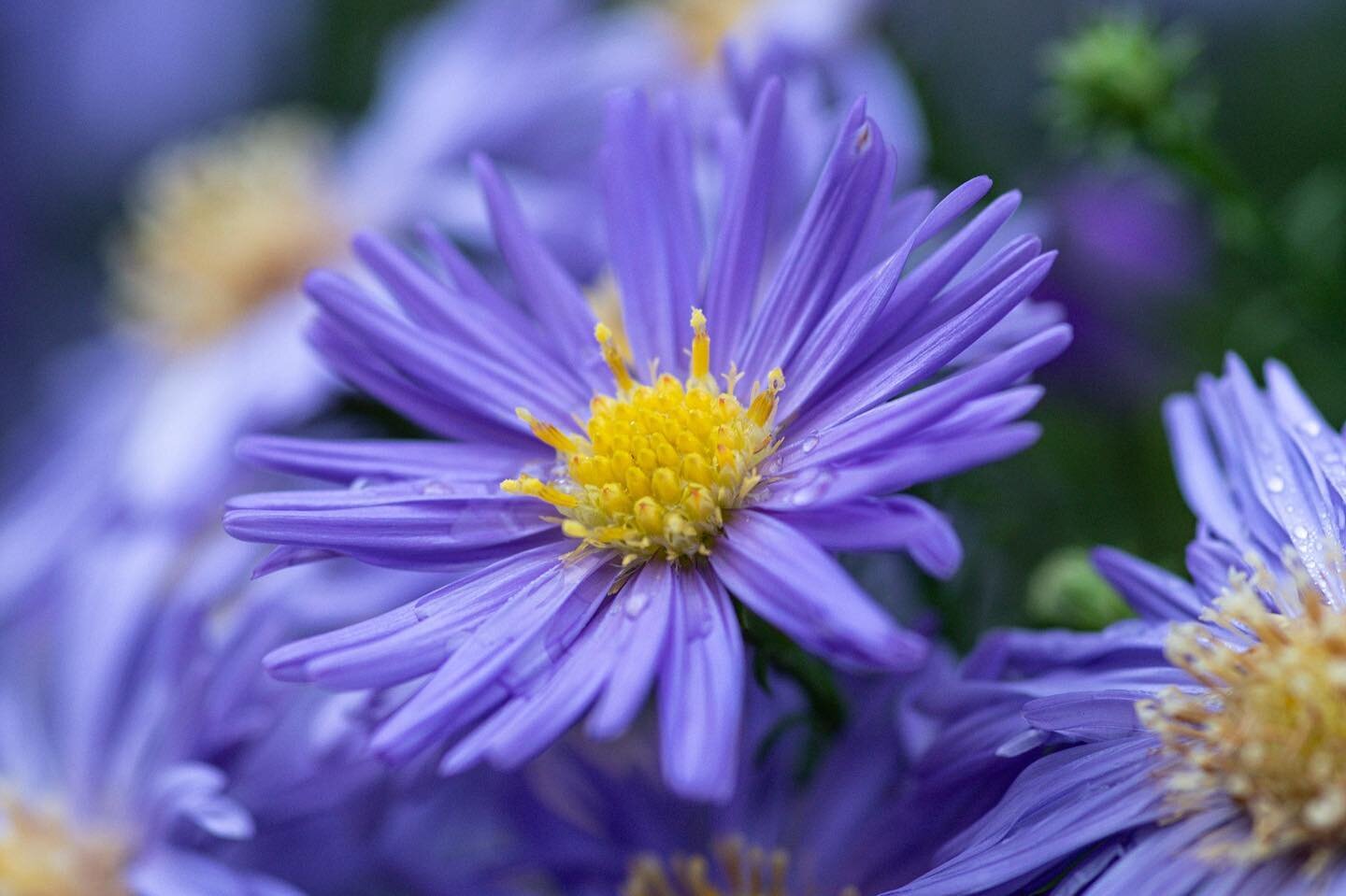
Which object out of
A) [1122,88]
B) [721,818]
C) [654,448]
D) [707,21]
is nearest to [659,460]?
[654,448]

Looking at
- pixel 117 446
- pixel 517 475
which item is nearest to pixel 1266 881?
pixel 517 475

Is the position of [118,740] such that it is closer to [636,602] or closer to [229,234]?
[636,602]

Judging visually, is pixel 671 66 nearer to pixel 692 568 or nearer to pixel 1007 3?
pixel 1007 3

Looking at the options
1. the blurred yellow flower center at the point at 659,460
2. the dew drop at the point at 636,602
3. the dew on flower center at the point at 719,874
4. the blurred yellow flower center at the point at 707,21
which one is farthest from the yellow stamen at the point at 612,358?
the blurred yellow flower center at the point at 707,21

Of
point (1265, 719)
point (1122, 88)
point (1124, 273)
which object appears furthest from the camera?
point (1124, 273)

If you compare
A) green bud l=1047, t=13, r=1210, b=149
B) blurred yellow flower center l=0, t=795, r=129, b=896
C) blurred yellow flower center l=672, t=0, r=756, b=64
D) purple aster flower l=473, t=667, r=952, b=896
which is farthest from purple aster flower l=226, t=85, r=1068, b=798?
blurred yellow flower center l=672, t=0, r=756, b=64

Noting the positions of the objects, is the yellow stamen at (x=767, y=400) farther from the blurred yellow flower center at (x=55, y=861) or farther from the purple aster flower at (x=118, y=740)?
the blurred yellow flower center at (x=55, y=861)
